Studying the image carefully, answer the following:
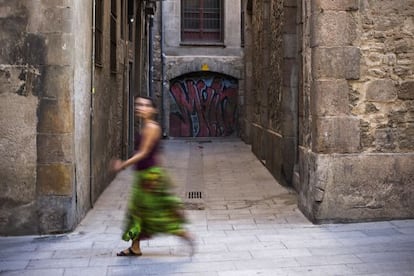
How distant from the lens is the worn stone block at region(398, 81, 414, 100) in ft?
20.7

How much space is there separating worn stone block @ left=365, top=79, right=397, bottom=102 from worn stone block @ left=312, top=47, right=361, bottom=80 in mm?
338

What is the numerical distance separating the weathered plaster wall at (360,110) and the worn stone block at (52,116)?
279 centimetres

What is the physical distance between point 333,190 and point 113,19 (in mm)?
5243

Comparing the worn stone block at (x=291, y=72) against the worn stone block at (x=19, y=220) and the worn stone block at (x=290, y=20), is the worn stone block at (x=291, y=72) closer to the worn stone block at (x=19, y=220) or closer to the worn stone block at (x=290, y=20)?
the worn stone block at (x=290, y=20)

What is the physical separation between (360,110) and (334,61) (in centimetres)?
64

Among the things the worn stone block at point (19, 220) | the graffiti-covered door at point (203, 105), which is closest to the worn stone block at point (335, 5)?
the worn stone block at point (19, 220)

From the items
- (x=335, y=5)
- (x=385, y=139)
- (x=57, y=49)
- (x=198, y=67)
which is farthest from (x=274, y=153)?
(x=198, y=67)

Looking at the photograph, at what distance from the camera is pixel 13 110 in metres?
5.66

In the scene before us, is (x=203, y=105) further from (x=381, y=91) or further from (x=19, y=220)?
(x=19, y=220)

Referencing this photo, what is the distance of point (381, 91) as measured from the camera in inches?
247

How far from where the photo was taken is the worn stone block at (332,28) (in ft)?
20.0

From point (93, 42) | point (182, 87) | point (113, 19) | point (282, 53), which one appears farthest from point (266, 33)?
point (182, 87)

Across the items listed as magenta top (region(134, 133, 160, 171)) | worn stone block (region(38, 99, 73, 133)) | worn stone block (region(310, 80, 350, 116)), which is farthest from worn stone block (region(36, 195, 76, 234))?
worn stone block (region(310, 80, 350, 116))

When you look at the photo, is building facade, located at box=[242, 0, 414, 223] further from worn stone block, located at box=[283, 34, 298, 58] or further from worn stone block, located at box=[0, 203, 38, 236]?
worn stone block, located at box=[0, 203, 38, 236]
